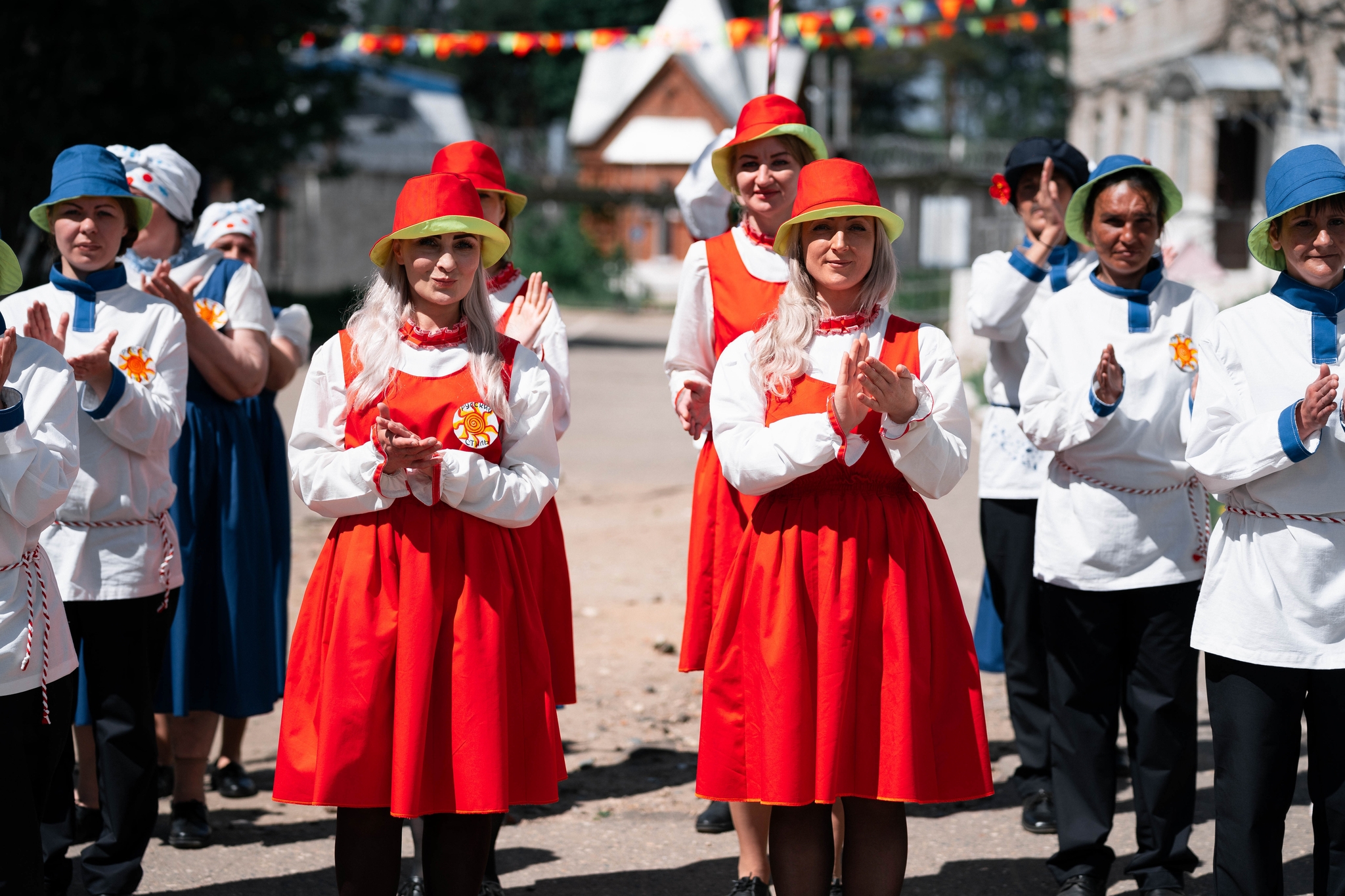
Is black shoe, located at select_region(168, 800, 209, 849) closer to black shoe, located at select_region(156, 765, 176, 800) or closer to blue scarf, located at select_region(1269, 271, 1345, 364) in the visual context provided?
black shoe, located at select_region(156, 765, 176, 800)

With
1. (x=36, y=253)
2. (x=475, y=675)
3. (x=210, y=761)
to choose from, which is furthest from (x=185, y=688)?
(x=36, y=253)

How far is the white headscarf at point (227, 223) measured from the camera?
18.5 feet

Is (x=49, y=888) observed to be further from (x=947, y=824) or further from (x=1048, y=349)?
(x=1048, y=349)

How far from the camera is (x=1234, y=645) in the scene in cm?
356

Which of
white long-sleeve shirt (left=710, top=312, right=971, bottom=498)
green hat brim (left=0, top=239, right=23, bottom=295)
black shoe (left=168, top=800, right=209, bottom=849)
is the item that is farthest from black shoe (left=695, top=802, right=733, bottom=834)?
green hat brim (left=0, top=239, right=23, bottom=295)

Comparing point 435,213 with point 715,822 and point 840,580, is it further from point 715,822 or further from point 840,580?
point 715,822

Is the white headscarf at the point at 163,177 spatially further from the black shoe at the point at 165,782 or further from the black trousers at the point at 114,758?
the black shoe at the point at 165,782

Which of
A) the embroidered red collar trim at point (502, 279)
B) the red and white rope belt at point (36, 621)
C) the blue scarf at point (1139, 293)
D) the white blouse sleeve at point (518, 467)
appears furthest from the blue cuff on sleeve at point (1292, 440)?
the red and white rope belt at point (36, 621)

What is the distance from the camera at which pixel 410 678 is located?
134 inches

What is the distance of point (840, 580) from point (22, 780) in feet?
6.50

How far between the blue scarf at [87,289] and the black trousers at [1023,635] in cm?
304

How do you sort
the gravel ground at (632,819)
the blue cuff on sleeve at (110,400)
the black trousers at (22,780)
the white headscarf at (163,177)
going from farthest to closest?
the white headscarf at (163,177)
the gravel ground at (632,819)
the blue cuff on sleeve at (110,400)
the black trousers at (22,780)

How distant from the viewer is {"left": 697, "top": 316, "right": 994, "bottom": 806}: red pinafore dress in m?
3.46

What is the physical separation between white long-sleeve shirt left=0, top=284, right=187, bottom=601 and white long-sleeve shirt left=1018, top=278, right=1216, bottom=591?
256 centimetres
